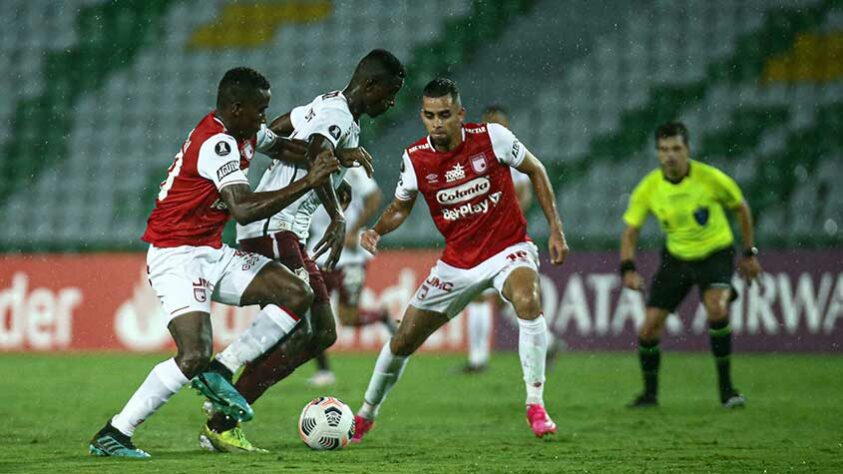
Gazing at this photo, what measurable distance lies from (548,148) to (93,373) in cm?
730

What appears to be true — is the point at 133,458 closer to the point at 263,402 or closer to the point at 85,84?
the point at 263,402

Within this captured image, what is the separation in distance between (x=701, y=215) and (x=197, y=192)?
440 cm

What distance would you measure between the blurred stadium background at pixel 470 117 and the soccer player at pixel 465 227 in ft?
21.9

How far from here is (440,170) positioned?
7.30 m

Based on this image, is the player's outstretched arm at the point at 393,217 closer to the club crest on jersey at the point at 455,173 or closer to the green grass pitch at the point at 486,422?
the club crest on jersey at the point at 455,173

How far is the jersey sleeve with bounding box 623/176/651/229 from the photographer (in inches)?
377

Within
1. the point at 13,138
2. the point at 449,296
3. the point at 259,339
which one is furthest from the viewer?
the point at 13,138

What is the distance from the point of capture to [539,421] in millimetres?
6887

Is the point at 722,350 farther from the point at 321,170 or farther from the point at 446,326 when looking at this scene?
the point at 446,326

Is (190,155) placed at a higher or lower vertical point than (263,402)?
higher

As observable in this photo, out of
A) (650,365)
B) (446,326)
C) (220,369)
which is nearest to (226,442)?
(220,369)

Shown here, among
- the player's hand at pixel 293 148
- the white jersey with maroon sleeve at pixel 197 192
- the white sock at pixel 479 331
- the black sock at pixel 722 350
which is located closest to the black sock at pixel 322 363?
the white sock at pixel 479 331

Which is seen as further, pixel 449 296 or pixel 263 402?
pixel 263 402

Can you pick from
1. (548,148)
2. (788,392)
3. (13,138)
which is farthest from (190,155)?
(13,138)
